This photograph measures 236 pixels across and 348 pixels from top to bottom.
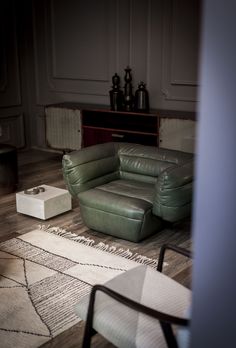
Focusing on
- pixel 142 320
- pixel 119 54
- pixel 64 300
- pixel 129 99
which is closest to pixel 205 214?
pixel 142 320

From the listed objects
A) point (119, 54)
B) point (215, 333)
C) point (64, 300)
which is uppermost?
point (119, 54)

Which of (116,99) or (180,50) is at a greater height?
(180,50)

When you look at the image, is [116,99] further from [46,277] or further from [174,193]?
[46,277]

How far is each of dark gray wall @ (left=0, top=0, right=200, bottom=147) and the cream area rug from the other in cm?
183

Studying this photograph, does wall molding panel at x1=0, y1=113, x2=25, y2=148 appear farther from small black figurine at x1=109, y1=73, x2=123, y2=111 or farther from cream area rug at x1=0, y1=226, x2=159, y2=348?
cream area rug at x1=0, y1=226, x2=159, y2=348

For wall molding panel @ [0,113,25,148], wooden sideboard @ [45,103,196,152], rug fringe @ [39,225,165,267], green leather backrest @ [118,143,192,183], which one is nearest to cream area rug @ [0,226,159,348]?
rug fringe @ [39,225,165,267]

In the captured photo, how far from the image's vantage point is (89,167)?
2600 millimetres

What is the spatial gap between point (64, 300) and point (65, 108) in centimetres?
250

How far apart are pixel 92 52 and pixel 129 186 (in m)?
2.02

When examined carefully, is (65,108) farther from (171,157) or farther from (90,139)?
(171,157)

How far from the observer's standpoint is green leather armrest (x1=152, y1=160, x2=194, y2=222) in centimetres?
223

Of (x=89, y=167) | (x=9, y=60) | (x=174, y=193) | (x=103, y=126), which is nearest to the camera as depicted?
(x=174, y=193)

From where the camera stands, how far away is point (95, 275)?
2098 mm

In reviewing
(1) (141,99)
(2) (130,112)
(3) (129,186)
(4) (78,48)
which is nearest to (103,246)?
(3) (129,186)
